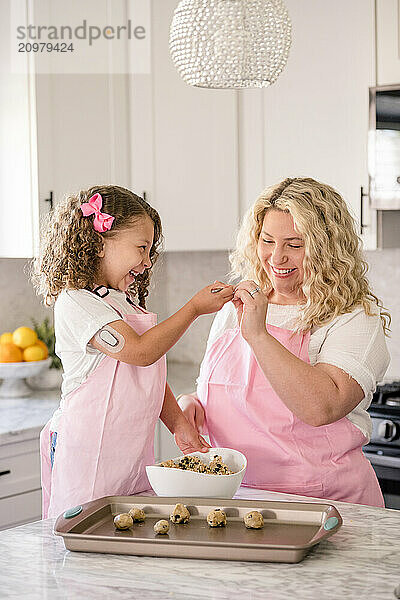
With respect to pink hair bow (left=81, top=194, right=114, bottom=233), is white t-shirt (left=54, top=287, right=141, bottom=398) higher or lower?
lower

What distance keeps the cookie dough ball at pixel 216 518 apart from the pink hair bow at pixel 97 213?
0.63 meters

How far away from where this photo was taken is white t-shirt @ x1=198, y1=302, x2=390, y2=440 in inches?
70.7

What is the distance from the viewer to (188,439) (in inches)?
71.6

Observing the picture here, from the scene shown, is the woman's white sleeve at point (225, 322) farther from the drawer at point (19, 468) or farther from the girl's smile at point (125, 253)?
the drawer at point (19, 468)

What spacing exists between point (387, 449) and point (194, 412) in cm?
106

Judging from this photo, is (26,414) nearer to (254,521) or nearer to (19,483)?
(19,483)

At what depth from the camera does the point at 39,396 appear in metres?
3.16

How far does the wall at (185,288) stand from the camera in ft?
10.8

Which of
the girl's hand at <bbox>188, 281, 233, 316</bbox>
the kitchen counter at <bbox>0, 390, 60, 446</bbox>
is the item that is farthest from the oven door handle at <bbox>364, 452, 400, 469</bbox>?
the girl's hand at <bbox>188, 281, 233, 316</bbox>

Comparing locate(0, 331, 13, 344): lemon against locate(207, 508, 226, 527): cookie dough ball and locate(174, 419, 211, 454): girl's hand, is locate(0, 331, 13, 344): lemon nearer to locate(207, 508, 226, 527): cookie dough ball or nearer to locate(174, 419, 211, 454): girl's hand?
locate(174, 419, 211, 454): girl's hand

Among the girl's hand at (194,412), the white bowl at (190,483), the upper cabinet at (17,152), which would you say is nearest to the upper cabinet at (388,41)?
the upper cabinet at (17,152)

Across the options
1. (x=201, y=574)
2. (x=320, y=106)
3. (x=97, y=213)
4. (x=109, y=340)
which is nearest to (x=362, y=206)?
(x=320, y=106)

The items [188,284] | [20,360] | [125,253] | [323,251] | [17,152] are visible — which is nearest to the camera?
[125,253]

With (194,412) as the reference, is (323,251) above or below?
above
